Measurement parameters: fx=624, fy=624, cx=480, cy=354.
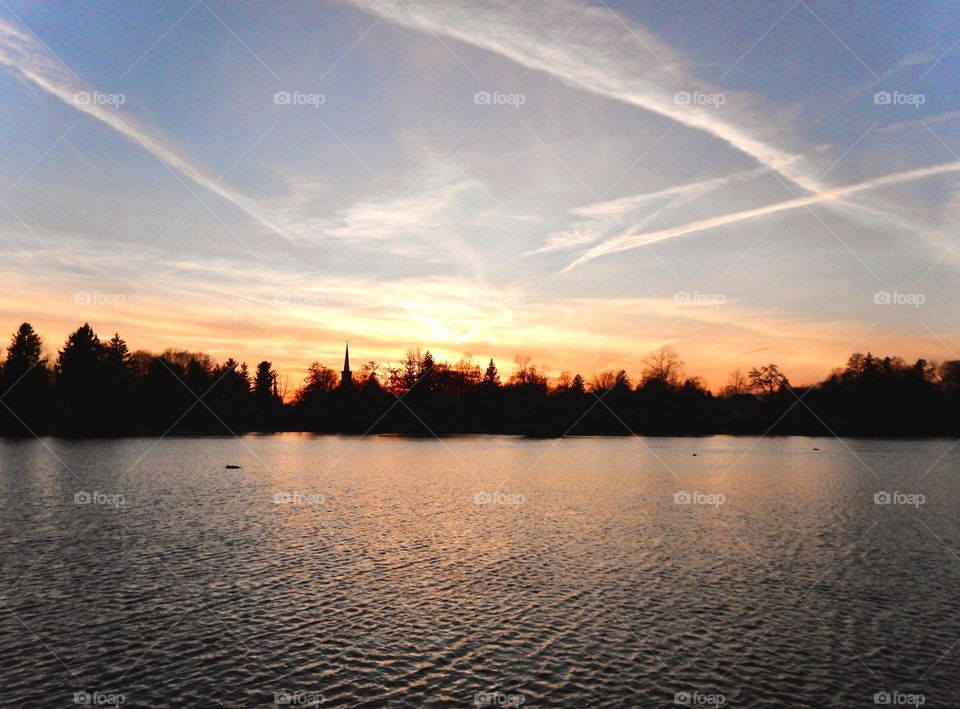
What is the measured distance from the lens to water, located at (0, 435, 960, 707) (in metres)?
19.0

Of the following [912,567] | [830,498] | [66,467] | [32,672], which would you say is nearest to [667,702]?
[32,672]

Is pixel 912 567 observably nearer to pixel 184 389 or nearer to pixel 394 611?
pixel 394 611

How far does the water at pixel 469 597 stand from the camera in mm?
18953

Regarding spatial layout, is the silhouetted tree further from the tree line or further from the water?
the water

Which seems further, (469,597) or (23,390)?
(23,390)

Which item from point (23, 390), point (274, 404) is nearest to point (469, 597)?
point (23, 390)

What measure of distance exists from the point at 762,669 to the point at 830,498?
47.3 meters

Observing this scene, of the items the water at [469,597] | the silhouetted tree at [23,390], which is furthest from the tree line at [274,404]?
the water at [469,597]

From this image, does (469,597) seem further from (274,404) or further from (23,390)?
(274,404)

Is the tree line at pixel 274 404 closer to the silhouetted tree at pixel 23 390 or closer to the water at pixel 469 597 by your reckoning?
the silhouetted tree at pixel 23 390

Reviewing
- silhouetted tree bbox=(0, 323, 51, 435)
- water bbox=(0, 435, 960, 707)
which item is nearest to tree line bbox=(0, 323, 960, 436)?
silhouetted tree bbox=(0, 323, 51, 435)

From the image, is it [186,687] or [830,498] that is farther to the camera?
[830,498]

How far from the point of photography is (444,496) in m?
59.6

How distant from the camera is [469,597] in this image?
27.5 metres
